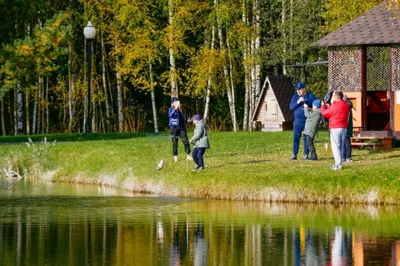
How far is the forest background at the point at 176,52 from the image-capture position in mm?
57656

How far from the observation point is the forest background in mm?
57656

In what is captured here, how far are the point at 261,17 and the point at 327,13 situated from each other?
5.47 meters

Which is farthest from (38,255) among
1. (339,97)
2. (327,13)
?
(327,13)

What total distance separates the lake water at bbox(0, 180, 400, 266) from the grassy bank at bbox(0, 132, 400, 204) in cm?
70

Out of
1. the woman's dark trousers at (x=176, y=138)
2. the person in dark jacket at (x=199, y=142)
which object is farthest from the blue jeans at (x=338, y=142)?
the woman's dark trousers at (x=176, y=138)

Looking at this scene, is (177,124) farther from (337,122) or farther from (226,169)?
(337,122)

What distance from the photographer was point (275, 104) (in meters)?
60.6

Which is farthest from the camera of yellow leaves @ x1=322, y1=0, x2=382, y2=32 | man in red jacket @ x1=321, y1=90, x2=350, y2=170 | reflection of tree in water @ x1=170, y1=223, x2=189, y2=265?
yellow leaves @ x1=322, y1=0, x2=382, y2=32

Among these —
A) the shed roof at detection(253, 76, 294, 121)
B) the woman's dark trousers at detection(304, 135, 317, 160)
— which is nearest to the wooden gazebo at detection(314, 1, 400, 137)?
the woman's dark trousers at detection(304, 135, 317, 160)

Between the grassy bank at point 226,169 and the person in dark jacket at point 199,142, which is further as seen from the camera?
the person in dark jacket at point 199,142

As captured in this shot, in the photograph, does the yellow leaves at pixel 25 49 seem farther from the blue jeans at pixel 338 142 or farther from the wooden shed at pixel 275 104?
the blue jeans at pixel 338 142

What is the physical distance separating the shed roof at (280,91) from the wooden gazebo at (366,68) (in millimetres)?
16437

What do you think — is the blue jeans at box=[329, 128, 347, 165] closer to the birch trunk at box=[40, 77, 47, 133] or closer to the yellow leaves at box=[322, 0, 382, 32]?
the yellow leaves at box=[322, 0, 382, 32]

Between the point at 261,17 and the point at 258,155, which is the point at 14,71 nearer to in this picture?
the point at 258,155
